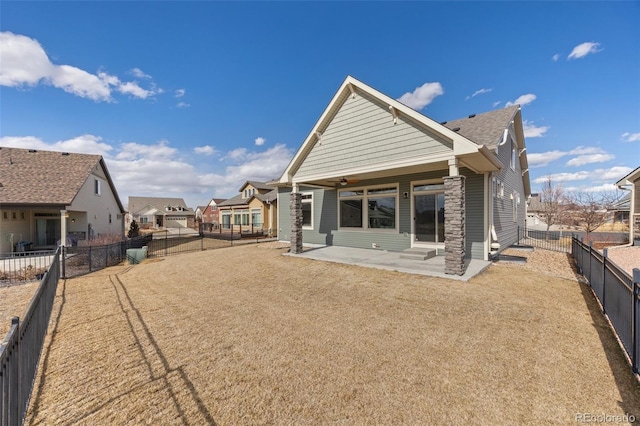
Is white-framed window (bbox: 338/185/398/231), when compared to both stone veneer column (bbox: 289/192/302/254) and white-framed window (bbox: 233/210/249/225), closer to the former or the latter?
stone veneer column (bbox: 289/192/302/254)

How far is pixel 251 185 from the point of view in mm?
31500

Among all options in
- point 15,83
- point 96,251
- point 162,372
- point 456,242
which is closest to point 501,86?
point 456,242

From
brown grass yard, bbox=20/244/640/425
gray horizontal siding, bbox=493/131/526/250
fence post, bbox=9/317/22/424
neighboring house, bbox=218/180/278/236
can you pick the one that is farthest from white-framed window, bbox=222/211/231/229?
fence post, bbox=9/317/22/424

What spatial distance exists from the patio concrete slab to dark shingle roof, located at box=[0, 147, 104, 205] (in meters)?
15.5

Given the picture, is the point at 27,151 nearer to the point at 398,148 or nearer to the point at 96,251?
the point at 96,251

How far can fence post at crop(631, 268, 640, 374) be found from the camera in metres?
2.97

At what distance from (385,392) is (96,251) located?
12.5 metres

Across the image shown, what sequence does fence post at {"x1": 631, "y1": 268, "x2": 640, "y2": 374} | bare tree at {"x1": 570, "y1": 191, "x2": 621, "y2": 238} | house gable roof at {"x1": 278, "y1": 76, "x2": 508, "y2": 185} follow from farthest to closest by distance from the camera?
bare tree at {"x1": 570, "y1": 191, "x2": 621, "y2": 238}, house gable roof at {"x1": 278, "y1": 76, "x2": 508, "y2": 185}, fence post at {"x1": 631, "y1": 268, "x2": 640, "y2": 374}

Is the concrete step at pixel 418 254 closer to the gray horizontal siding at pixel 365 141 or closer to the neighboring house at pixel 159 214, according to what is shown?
the gray horizontal siding at pixel 365 141

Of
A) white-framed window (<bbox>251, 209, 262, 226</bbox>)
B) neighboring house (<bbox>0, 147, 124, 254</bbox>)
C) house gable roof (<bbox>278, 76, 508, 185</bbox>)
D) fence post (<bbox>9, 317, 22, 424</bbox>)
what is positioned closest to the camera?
fence post (<bbox>9, 317, 22, 424</bbox>)

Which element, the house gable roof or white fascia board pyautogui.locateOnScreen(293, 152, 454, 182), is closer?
the house gable roof

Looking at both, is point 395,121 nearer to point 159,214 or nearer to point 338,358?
point 338,358

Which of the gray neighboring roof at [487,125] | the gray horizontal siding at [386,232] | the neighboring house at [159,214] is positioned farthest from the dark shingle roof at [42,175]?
the neighboring house at [159,214]

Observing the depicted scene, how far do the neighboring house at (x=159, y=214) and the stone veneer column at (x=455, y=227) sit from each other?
48.1m
